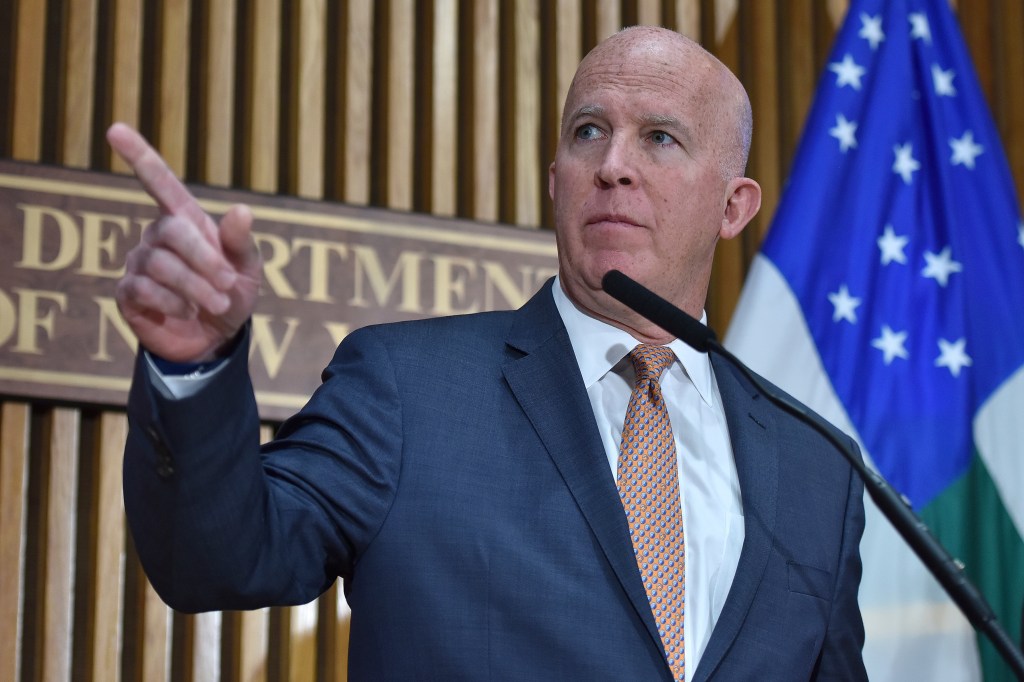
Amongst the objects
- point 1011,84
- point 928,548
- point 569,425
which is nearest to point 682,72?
point 569,425

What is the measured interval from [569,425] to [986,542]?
163 centimetres

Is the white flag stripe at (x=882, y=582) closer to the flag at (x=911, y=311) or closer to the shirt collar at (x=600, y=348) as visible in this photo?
the flag at (x=911, y=311)

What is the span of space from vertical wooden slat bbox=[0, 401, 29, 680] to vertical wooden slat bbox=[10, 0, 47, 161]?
49cm

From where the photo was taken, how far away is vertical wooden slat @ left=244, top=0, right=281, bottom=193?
2852 mm

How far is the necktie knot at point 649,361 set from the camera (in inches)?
66.2

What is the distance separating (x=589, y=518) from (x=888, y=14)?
216 centimetres

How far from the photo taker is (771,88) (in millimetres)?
3336

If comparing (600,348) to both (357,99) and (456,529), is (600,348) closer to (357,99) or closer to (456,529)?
(456,529)

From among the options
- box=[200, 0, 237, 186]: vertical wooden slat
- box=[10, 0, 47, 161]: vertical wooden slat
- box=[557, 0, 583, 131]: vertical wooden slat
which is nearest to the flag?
box=[557, 0, 583, 131]: vertical wooden slat

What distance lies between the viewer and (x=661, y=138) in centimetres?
183

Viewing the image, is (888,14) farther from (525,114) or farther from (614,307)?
(614,307)

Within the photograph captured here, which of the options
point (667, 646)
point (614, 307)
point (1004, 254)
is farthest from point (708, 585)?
point (1004, 254)

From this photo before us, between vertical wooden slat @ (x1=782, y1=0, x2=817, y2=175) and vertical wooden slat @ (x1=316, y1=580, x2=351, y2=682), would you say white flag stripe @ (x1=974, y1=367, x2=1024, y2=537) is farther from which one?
vertical wooden slat @ (x1=316, y1=580, x2=351, y2=682)

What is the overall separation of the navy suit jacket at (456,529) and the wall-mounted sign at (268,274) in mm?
1142
